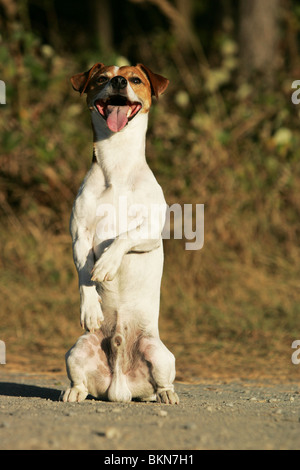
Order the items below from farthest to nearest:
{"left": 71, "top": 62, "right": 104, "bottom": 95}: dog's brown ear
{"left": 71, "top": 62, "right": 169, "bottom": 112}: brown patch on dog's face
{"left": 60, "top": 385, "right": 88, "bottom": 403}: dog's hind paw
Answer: {"left": 71, "top": 62, "right": 104, "bottom": 95}: dog's brown ear < {"left": 71, "top": 62, "right": 169, "bottom": 112}: brown patch on dog's face < {"left": 60, "top": 385, "right": 88, "bottom": 403}: dog's hind paw

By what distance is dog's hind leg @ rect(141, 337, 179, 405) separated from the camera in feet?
15.8

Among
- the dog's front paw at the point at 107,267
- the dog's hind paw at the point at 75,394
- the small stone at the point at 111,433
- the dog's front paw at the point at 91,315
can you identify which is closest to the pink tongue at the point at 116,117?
the dog's front paw at the point at 107,267

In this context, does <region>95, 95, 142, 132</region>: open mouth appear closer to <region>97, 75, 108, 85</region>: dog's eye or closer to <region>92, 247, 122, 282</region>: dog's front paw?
<region>97, 75, 108, 85</region>: dog's eye

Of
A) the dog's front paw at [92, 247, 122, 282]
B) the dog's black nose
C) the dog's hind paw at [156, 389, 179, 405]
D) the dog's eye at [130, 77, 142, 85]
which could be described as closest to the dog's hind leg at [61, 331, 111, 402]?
the dog's hind paw at [156, 389, 179, 405]

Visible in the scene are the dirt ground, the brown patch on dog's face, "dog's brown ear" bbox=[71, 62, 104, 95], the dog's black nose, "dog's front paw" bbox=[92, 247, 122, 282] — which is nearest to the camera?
the dirt ground

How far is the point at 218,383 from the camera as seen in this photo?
22.0 ft

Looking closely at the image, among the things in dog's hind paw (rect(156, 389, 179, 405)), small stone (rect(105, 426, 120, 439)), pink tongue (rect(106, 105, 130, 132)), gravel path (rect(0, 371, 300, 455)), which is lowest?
dog's hind paw (rect(156, 389, 179, 405))

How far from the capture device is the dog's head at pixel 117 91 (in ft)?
16.3

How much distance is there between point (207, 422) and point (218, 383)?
9.31 feet

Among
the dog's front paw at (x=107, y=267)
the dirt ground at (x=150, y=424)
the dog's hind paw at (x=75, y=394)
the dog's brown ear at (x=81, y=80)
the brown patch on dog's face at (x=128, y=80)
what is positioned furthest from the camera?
the dog's brown ear at (x=81, y=80)

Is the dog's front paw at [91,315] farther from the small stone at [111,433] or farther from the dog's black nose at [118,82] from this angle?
the dog's black nose at [118,82]

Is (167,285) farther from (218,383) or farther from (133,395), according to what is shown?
(133,395)

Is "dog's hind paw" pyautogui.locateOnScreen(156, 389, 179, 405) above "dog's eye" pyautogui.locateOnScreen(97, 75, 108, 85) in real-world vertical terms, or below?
below

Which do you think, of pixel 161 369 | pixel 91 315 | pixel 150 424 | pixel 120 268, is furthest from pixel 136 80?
pixel 150 424
